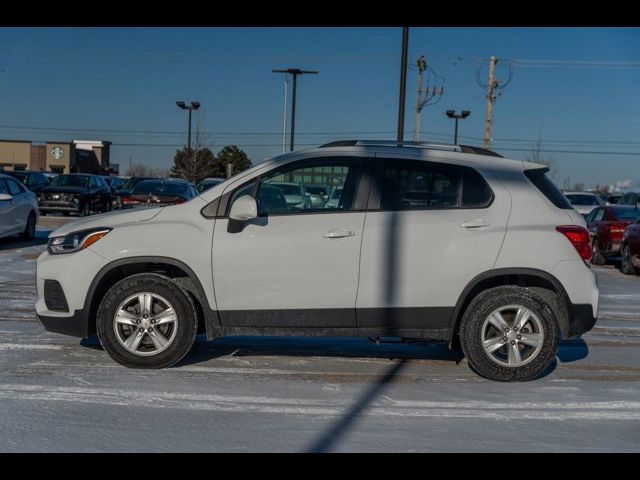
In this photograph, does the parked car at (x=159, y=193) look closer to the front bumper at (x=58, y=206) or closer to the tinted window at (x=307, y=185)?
the front bumper at (x=58, y=206)

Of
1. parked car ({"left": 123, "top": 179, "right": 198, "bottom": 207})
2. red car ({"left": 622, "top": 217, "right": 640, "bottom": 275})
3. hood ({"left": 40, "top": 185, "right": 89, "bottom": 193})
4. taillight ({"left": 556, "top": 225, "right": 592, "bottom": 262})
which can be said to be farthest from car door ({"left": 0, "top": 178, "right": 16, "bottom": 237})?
taillight ({"left": 556, "top": 225, "right": 592, "bottom": 262})

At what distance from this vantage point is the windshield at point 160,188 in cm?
2005

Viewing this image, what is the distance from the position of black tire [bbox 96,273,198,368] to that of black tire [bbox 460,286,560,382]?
7.35ft

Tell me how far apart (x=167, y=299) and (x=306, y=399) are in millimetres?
1431

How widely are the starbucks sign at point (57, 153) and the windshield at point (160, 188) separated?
64600 mm

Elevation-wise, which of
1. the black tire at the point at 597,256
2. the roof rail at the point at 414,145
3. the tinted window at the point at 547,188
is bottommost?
the black tire at the point at 597,256

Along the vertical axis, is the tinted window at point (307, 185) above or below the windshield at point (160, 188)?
above

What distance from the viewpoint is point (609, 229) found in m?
18.0

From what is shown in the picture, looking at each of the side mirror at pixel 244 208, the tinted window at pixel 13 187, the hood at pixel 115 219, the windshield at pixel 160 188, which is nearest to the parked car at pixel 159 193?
the windshield at pixel 160 188

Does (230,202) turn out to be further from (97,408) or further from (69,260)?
(97,408)

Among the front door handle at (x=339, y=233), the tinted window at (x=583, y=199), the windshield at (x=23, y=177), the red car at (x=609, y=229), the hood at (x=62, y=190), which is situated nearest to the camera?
the front door handle at (x=339, y=233)

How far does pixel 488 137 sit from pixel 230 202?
31.6 metres

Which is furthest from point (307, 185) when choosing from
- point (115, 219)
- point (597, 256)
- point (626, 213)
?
point (626, 213)
